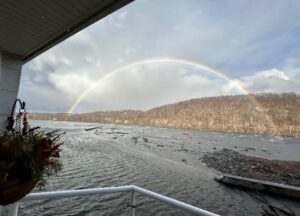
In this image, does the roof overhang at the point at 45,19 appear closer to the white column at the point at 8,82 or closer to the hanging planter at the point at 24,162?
the white column at the point at 8,82

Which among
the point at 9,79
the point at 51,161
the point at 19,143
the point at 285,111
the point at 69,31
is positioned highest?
the point at 285,111

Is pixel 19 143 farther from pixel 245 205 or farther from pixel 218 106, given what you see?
pixel 218 106

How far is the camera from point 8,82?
3.62 m

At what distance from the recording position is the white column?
3480 mm

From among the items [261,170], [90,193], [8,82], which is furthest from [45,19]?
[261,170]

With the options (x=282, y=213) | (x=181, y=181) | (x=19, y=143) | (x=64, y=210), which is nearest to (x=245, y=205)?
(x=282, y=213)

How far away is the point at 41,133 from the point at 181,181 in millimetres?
16228

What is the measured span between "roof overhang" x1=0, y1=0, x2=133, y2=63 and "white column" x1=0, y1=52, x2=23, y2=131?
35 cm

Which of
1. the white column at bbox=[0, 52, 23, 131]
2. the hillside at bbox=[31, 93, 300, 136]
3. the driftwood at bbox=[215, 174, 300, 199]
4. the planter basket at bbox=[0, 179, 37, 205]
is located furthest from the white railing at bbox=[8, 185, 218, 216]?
the hillside at bbox=[31, 93, 300, 136]

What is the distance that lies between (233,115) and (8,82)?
125 m

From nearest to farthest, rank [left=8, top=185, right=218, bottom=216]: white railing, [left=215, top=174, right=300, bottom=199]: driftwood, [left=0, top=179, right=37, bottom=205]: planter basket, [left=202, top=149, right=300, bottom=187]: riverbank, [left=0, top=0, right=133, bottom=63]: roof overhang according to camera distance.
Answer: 1. [left=0, top=179, right=37, bottom=205]: planter basket
2. [left=8, top=185, right=218, bottom=216]: white railing
3. [left=0, top=0, right=133, bottom=63]: roof overhang
4. [left=215, top=174, right=300, bottom=199]: driftwood
5. [left=202, top=149, right=300, bottom=187]: riverbank

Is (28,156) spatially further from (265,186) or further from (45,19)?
(265,186)

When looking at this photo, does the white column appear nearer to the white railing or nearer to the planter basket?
the white railing

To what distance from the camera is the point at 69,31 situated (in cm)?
277
